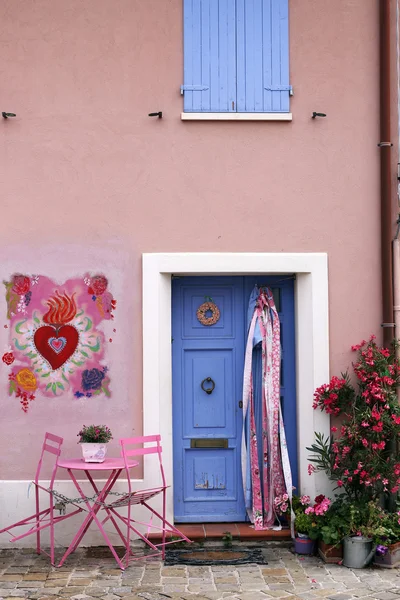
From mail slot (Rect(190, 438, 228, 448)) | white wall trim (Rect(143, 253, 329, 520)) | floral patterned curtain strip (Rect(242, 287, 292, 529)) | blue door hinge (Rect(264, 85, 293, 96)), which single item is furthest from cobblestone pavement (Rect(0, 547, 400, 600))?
blue door hinge (Rect(264, 85, 293, 96))

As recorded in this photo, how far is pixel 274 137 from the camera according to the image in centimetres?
695

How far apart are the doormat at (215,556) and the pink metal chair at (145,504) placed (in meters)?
0.09

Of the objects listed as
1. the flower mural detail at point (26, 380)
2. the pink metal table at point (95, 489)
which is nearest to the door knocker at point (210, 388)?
the pink metal table at point (95, 489)

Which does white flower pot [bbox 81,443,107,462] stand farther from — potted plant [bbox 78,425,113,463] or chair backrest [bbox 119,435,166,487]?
chair backrest [bbox 119,435,166,487]

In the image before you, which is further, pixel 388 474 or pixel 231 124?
pixel 231 124

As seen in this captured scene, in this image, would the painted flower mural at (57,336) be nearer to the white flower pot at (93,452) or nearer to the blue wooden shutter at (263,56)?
the white flower pot at (93,452)

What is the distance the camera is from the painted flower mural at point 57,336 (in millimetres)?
6824

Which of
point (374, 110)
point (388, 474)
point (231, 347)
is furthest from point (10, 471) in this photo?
point (374, 110)

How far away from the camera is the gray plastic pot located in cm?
612

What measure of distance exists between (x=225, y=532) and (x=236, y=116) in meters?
3.61

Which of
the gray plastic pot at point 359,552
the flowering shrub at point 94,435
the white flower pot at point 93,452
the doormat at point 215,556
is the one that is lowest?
the doormat at point 215,556

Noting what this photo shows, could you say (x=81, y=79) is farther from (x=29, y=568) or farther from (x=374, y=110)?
(x=29, y=568)

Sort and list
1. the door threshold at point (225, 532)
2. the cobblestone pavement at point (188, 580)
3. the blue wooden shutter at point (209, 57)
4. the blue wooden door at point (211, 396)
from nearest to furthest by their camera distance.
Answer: the cobblestone pavement at point (188, 580) < the door threshold at point (225, 532) < the blue wooden shutter at point (209, 57) < the blue wooden door at point (211, 396)

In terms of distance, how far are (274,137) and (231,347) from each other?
191cm
